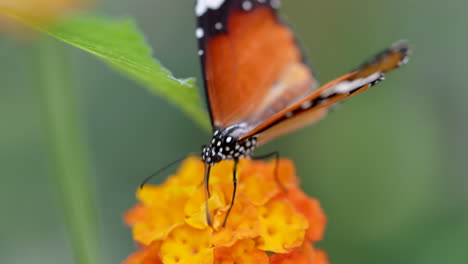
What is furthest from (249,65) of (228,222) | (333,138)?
(333,138)

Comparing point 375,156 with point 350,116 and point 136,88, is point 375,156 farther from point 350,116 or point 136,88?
point 136,88

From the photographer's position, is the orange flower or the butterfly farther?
the butterfly

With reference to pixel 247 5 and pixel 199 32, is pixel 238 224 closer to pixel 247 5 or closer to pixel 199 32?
pixel 199 32

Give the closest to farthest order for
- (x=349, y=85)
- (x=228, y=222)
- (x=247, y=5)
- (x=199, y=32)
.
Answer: (x=349, y=85) → (x=228, y=222) → (x=199, y=32) → (x=247, y=5)

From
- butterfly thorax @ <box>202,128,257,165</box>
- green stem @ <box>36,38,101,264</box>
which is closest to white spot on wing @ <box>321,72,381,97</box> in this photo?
butterfly thorax @ <box>202,128,257,165</box>

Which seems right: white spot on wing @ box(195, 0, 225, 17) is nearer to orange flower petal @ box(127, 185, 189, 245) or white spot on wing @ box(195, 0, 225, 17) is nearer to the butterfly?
the butterfly

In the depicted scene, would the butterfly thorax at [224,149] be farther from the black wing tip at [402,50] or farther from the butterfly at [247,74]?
the black wing tip at [402,50]

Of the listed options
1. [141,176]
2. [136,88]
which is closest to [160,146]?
[141,176]
